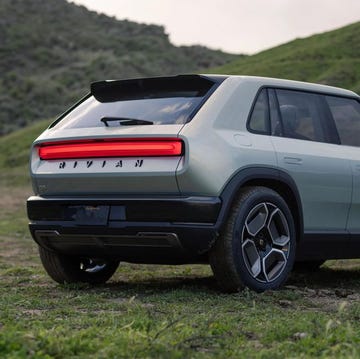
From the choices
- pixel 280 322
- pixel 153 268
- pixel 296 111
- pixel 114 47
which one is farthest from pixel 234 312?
pixel 114 47

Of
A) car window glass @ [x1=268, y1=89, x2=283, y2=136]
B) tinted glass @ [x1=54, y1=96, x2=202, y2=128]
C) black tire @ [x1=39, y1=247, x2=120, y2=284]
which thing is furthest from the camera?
black tire @ [x1=39, y1=247, x2=120, y2=284]

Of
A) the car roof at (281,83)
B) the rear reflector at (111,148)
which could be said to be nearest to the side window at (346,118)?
the car roof at (281,83)

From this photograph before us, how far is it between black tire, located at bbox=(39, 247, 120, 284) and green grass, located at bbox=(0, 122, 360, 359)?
134 mm

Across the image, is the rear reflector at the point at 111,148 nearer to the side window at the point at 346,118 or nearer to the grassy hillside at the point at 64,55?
the side window at the point at 346,118

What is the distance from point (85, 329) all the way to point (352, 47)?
30.6 m

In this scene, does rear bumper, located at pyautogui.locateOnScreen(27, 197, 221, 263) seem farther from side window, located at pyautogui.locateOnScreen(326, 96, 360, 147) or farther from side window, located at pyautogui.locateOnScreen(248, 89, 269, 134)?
side window, located at pyautogui.locateOnScreen(326, 96, 360, 147)

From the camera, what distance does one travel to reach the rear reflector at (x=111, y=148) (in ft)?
18.7

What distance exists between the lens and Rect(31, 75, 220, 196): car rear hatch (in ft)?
18.8

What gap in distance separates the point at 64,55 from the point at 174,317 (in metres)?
56.5

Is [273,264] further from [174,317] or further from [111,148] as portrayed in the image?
[174,317]

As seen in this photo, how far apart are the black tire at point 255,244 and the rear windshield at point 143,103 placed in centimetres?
77

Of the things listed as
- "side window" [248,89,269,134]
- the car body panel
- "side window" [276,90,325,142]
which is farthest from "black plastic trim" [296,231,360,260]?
"side window" [248,89,269,134]

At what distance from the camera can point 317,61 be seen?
32.1m

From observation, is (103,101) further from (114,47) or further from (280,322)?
(114,47)
